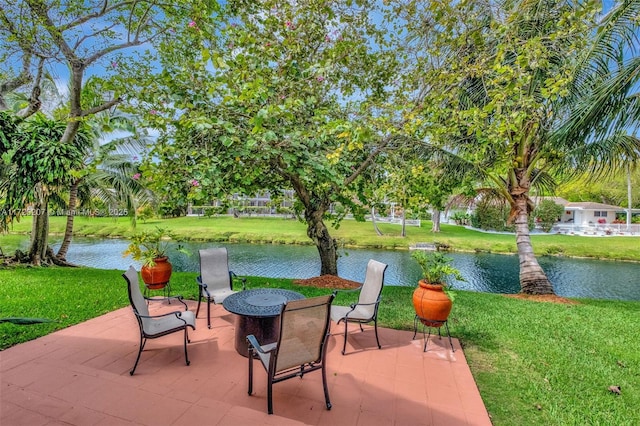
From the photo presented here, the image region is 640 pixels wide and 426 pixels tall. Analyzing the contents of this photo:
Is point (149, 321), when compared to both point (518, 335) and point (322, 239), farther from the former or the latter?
point (322, 239)

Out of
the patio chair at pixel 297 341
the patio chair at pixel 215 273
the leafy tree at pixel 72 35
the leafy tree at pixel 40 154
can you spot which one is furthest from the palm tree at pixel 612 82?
the leafy tree at pixel 40 154

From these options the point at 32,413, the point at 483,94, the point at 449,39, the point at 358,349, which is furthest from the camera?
the point at 483,94

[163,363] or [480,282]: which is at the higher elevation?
[163,363]

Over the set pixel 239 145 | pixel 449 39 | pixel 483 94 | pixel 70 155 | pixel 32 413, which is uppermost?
pixel 449 39

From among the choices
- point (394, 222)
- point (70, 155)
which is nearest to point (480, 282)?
point (70, 155)

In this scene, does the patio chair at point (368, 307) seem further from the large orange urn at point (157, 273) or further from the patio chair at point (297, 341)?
the large orange urn at point (157, 273)

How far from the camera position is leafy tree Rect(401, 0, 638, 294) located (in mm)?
5629

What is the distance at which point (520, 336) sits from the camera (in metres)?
4.86

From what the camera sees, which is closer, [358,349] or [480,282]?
[358,349]

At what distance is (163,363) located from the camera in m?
3.64

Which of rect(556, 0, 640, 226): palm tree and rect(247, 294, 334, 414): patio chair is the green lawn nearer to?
rect(247, 294, 334, 414): patio chair

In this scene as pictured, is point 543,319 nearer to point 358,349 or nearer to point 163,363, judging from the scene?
point 358,349

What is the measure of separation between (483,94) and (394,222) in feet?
106

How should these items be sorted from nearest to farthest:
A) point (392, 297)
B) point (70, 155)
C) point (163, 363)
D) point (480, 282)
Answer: point (163, 363) → point (70, 155) → point (392, 297) → point (480, 282)
